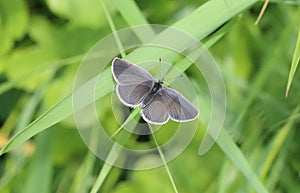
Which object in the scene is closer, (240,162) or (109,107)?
(240,162)

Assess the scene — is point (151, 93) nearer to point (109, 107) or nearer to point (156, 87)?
point (156, 87)

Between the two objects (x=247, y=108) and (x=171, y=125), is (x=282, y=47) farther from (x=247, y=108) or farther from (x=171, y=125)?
(x=171, y=125)

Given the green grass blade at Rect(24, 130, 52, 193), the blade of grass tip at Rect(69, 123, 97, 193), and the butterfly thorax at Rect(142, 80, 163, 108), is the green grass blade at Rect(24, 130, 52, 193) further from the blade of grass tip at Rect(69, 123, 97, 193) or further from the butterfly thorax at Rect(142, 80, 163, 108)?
the butterfly thorax at Rect(142, 80, 163, 108)

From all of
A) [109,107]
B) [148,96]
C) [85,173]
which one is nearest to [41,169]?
[85,173]

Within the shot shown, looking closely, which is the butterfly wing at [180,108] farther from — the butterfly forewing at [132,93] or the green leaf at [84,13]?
the green leaf at [84,13]

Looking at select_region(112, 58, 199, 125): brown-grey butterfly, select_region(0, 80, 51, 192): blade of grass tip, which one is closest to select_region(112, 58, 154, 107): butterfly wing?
select_region(112, 58, 199, 125): brown-grey butterfly
